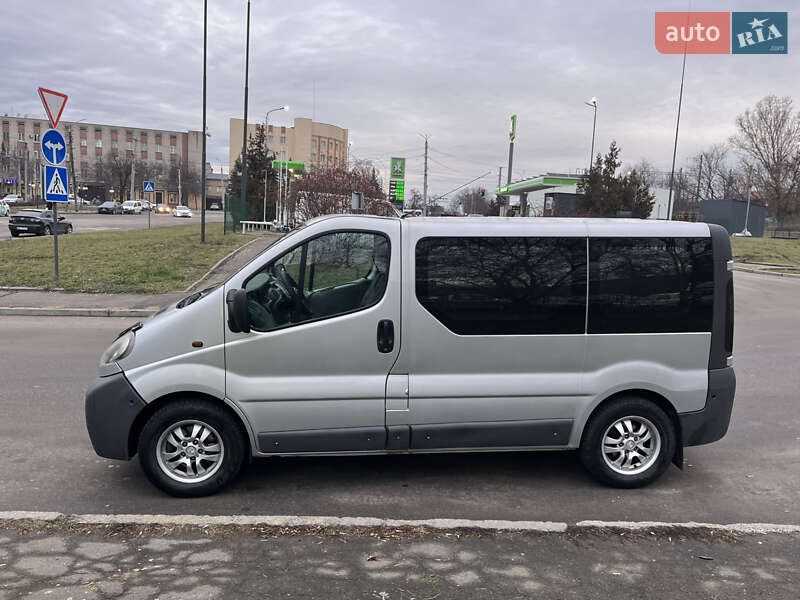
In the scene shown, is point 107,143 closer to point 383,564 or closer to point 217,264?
point 217,264

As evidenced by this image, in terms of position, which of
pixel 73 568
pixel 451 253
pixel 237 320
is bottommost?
pixel 73 568

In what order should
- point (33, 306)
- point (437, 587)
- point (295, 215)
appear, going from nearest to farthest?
point (437, 587), point (33, 306), point (295, 215)

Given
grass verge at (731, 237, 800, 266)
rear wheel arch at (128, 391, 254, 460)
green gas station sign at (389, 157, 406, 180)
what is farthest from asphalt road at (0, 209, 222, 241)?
grass verge at (731, 237, 800, 266)

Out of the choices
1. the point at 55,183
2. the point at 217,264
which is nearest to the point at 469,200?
the point at 217,264

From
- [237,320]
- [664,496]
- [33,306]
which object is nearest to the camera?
[237,320]

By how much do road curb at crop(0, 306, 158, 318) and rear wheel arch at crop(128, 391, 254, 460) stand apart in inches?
325

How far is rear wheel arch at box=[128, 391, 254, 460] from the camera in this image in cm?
437

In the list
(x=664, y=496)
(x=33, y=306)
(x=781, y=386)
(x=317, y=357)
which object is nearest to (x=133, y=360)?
(x=317, y=357)

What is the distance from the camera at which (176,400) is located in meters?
4.38

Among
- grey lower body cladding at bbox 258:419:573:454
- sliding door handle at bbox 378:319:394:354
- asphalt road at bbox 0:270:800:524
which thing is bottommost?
asphalt road at bbox 0:270:800:524

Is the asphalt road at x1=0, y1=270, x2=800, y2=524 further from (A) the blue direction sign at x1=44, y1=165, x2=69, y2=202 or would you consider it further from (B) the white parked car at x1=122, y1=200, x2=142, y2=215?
(B) the white parked car at x1=122, y1=200, x2=142, y2=215

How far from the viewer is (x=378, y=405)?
4.43m

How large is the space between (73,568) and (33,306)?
419 inches

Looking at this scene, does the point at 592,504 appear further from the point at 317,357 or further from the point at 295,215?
the point at 295,215
